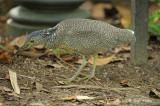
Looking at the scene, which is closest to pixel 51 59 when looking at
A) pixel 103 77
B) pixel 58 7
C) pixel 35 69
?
pixel 35 69

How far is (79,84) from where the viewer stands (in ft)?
15.7

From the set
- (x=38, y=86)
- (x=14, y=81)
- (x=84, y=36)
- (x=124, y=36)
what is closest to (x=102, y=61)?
(x=124, y=36)

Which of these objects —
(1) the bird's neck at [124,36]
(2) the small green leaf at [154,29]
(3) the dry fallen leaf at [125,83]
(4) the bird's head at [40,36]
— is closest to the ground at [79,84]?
(3) the dry fallen leaf at [125,83]

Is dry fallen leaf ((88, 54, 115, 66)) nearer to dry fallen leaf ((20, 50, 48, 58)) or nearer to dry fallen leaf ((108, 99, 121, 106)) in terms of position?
dry fallen leaf ((20, 50, 48, 58))

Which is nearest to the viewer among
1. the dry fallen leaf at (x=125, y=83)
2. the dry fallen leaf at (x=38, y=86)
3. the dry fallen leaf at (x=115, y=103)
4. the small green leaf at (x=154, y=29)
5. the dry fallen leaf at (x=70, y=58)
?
the dry fallen leaf at (x=115, y=103)

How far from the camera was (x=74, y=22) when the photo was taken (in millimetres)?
4766

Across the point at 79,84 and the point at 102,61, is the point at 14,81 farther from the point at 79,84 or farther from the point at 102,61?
the point at 102,61

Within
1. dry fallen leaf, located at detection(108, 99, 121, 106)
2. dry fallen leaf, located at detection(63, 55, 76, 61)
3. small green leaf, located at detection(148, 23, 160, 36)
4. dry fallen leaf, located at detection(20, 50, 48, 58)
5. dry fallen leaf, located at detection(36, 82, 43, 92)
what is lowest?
dry fallen leaf, located at detection(108, 99, 121, 106)

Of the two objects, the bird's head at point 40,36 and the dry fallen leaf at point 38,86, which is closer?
the dry fallen leaf at point 38,86

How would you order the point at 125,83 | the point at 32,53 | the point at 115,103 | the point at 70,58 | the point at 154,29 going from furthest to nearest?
1. the point at 154,29
2. the point at 70,58
3. the point at 32,53
4. the point at 125,83
5. the point at 115,103

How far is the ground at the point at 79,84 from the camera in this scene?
4.06 m

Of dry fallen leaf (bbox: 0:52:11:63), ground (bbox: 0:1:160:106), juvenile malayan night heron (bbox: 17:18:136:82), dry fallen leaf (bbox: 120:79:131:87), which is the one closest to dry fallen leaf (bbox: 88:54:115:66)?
ground (bbox: 0:1:160:106)

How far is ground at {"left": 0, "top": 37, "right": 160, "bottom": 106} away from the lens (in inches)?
160

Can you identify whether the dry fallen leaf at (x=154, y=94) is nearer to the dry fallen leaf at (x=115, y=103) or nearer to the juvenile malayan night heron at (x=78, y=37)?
the dry fallen leaf at (x=115, y=103)
